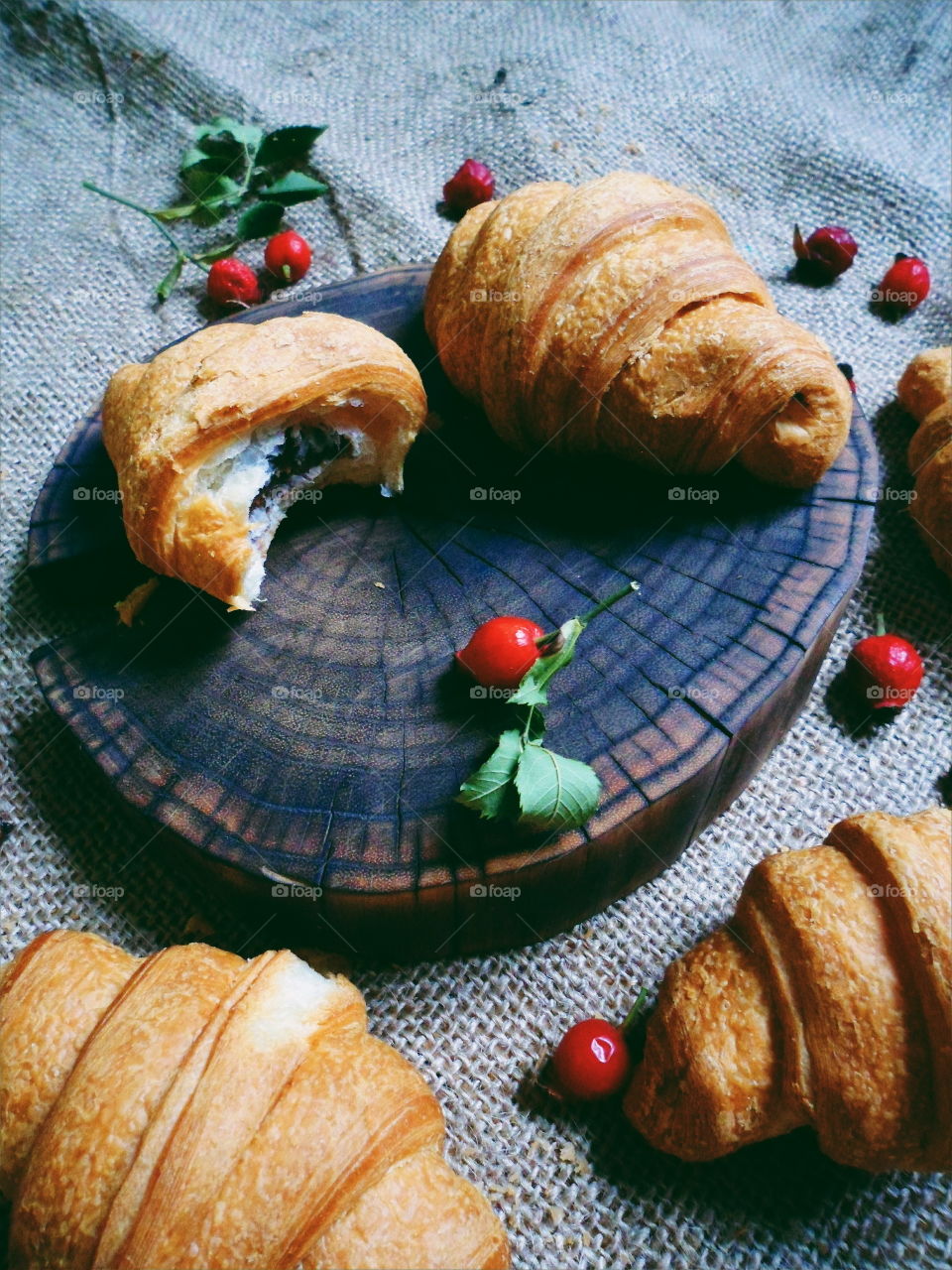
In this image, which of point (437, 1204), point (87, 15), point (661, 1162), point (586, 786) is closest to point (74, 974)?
point (437, 1204)

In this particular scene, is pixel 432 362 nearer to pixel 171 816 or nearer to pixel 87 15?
pixel 171 816

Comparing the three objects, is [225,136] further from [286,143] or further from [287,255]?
[287,255]

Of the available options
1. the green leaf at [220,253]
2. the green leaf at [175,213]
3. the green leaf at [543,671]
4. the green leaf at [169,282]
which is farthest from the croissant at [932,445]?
the green leaf at [175,213]

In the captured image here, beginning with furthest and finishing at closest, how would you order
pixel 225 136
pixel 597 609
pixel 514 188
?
pixel 514 188, pixel 225 136, pixel 597 609

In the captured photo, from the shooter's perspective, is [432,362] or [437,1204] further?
[432,362]

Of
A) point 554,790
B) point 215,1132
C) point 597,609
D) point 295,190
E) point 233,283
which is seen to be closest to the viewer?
point 215,1132

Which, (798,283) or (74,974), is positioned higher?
(798,283)

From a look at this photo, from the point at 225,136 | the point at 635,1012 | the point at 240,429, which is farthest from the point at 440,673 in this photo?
the point at 225,136

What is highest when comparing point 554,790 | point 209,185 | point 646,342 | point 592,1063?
point 646,342
